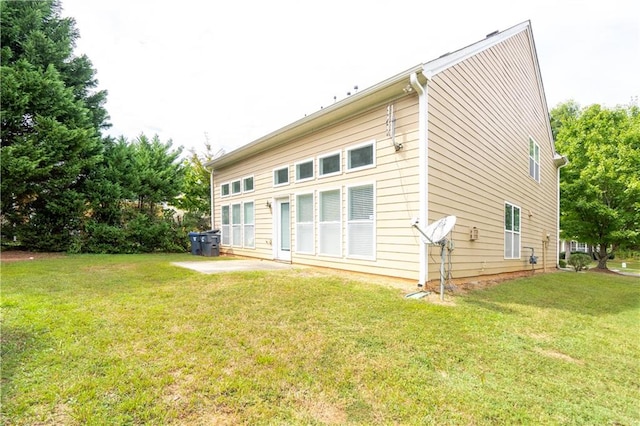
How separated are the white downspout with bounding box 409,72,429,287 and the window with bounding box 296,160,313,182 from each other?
3111 mm

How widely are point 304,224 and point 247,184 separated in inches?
139

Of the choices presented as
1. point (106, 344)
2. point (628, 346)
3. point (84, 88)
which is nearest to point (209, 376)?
point (106, 344)

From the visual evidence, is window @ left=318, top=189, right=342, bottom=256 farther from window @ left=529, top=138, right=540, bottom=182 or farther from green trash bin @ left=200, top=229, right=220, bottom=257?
window @ left=529, top=138, right=540, bottom=182

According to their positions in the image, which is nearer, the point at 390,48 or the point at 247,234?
the point at 390,48

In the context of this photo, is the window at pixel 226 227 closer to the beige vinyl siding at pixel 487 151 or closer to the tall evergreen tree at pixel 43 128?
the tall evergreen tree at pixel 43 128

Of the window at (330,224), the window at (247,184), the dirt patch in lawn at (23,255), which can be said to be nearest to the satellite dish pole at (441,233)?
the window at (330,224)

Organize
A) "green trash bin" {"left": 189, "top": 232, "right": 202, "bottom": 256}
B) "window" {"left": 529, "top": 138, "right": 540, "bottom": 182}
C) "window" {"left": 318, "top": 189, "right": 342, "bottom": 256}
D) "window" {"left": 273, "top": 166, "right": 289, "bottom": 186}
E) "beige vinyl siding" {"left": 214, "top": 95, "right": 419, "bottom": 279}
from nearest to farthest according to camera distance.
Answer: "beige vinyl siding" {"left": 214, "top": 95, "right": 419, "bottom": 279} < "window" {"left": 318, "top": 189, "right": 342, "bottom": 256} < "window" {"left": 273, "top": 166, "right": 289, "bottom": 186} < "window" {"left": 529, "top": 138, "right": 540, "bottom": 182} < "green trash bin" {"left": 189, "top": 232, "right": 202, "bottom": 256}

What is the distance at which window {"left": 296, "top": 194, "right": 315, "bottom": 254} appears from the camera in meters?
7.86

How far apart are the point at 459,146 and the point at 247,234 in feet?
23.3

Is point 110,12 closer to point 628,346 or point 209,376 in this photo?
point 209,376

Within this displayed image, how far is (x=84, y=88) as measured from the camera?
1148cm

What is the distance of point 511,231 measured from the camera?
871cm

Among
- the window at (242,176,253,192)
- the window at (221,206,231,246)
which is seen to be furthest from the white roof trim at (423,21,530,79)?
the window at (221,206,231,246)

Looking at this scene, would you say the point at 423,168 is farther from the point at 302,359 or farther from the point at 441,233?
the point at 302,359
